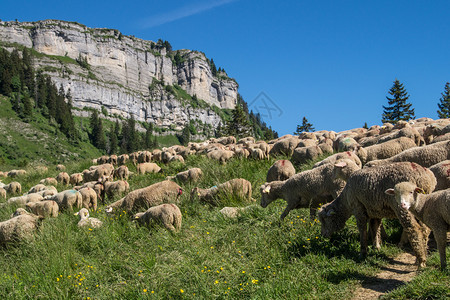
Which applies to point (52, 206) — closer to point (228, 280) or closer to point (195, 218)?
point (195, 218)

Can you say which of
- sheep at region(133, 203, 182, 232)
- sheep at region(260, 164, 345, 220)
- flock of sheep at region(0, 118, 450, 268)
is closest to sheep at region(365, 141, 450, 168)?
flock of sheep at region(0, 118, 450, 268)

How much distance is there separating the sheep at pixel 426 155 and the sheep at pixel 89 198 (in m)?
10.4

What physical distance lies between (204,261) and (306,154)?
7.86 meters

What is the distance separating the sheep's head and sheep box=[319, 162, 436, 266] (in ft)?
1.25

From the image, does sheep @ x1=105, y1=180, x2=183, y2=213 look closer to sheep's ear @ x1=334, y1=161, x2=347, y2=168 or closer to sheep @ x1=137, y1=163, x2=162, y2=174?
sheep's ear @ x1=334, y1=161, x2=347, y2=168

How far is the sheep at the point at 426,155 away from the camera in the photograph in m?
8.28

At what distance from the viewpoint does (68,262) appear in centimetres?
857

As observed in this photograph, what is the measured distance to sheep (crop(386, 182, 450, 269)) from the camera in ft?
17.1

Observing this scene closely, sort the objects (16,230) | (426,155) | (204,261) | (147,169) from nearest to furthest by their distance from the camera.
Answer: (204,261) → (426,155) → (16,230) → (147,169)

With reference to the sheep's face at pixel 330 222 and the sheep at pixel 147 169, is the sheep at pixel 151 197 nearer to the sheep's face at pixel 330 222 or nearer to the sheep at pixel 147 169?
the sheep's face at pixel 330 222

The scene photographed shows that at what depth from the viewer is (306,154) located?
14.0 meters

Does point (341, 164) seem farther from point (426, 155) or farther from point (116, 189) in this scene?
point (116, 189)

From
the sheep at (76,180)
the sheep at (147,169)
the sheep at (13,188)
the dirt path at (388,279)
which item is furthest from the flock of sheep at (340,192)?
the sheep at (13,188)

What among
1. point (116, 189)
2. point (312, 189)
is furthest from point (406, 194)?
point (116, 189)
